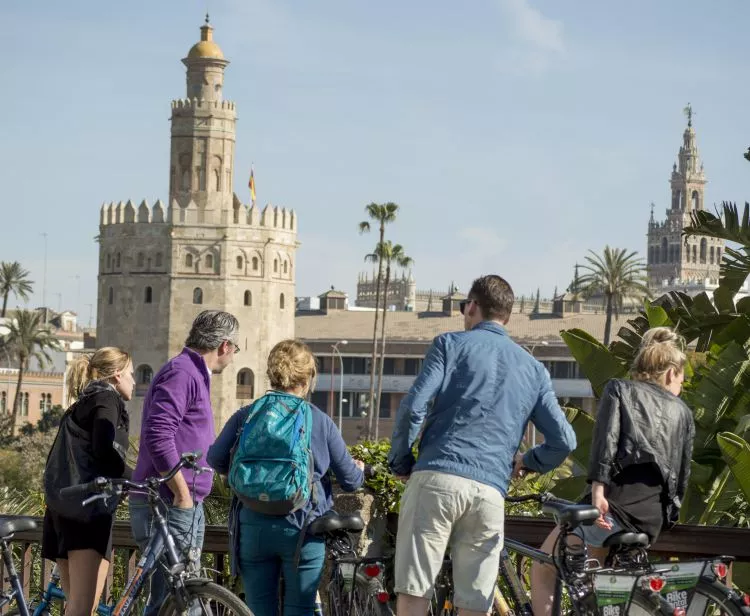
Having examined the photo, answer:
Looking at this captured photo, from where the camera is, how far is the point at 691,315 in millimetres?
13008

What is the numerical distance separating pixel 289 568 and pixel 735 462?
2.60 meters

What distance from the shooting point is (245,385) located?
283 ft

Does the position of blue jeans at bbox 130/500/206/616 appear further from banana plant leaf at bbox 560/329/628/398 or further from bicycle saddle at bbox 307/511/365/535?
banana plant leaf at bbox 560/329/628/398

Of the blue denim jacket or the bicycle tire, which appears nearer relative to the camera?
the bicycle tire

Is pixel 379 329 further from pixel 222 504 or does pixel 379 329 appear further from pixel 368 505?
pixel 368 505

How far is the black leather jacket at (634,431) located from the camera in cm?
600

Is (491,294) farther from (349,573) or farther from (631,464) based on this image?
(349,573)

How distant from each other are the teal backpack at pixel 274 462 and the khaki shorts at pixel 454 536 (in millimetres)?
474

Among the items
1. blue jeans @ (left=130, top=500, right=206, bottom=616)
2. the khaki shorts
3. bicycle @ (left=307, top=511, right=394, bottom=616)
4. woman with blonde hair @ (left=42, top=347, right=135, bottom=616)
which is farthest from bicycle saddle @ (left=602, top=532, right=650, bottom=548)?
woman with blonde hair @ (left=42, top=347, right=135, bottom=616)

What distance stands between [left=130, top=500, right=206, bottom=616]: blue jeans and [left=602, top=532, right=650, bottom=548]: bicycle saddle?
5.14ft

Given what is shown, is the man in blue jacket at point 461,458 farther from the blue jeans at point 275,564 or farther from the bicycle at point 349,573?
the blue jeans at point 275,564

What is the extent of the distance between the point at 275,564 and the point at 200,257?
270 ft

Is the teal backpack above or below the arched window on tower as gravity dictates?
above

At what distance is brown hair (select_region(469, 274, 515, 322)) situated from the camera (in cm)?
589
